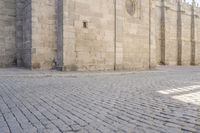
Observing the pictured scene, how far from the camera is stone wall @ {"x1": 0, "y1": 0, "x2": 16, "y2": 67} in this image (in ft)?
41.6

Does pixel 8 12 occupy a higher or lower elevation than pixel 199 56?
higher

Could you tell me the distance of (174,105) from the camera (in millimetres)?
4324

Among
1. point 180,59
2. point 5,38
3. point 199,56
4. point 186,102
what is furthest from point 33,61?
point 199,56

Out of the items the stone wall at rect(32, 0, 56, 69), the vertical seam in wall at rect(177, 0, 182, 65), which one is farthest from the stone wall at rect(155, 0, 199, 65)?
the stone wall at rect(32, 0, 56, 69)

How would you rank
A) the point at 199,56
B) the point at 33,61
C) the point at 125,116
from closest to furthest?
the point at 125,116, the point at 33,61, the point at 199,56

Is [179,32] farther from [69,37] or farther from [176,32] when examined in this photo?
[69,37]

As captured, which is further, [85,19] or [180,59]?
[180,59]

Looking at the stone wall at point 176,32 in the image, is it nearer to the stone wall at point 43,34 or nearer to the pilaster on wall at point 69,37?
the pilaster on wall at point 69,37

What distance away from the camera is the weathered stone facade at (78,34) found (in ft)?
37.3

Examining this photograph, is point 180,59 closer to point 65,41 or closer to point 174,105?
point 65,41

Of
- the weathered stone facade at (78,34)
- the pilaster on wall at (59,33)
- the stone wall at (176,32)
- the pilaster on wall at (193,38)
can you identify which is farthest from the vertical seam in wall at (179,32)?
the pilaster on wall at (59,33)

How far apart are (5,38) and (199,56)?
69.8 feet

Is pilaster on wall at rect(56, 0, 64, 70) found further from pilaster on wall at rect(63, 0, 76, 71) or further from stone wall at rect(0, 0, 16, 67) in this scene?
stone wall at rect(0, 0, 16, 67)

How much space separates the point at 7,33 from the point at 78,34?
4.06 meters
